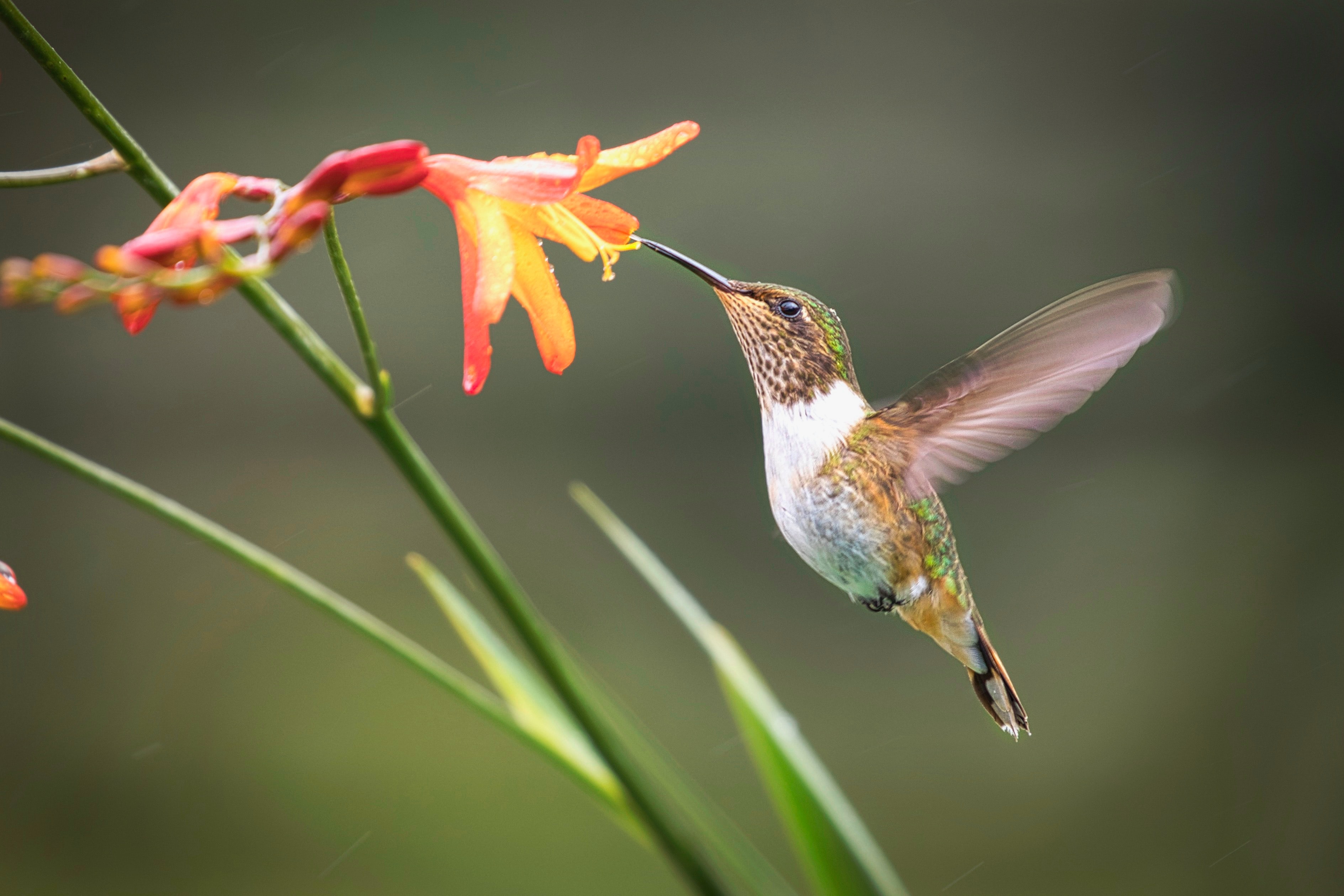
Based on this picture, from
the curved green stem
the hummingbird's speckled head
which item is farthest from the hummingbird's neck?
the curved green stem

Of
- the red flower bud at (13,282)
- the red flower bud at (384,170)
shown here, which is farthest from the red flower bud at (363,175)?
the red flower bud at (13,282)

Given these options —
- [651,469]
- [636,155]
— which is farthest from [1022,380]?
[651,469]

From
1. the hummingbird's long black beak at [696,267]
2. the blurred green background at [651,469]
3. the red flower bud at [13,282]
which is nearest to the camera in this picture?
the red flower bud at [13,282]

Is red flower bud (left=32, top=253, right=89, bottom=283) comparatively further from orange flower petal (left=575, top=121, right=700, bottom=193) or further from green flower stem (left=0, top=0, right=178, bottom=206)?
orange flower petal (left=575, top=121, right=700, bottom=193)

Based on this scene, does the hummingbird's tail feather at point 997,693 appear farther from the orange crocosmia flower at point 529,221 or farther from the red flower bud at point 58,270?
the red flower bud at point 58,270

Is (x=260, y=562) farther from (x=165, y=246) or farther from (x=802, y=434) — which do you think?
(x=802, y=434)

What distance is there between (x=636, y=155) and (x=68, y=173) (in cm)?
22

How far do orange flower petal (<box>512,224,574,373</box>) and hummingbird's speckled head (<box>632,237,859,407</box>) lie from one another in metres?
0.14

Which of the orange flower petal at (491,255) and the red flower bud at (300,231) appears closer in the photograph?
the red flower bud at (300,231)

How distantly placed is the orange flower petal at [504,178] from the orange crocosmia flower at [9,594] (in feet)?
0.77

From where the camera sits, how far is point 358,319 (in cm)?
32

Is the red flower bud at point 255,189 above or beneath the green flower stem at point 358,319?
above

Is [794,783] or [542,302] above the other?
[542,302]

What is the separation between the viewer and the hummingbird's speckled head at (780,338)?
56 centimetres
